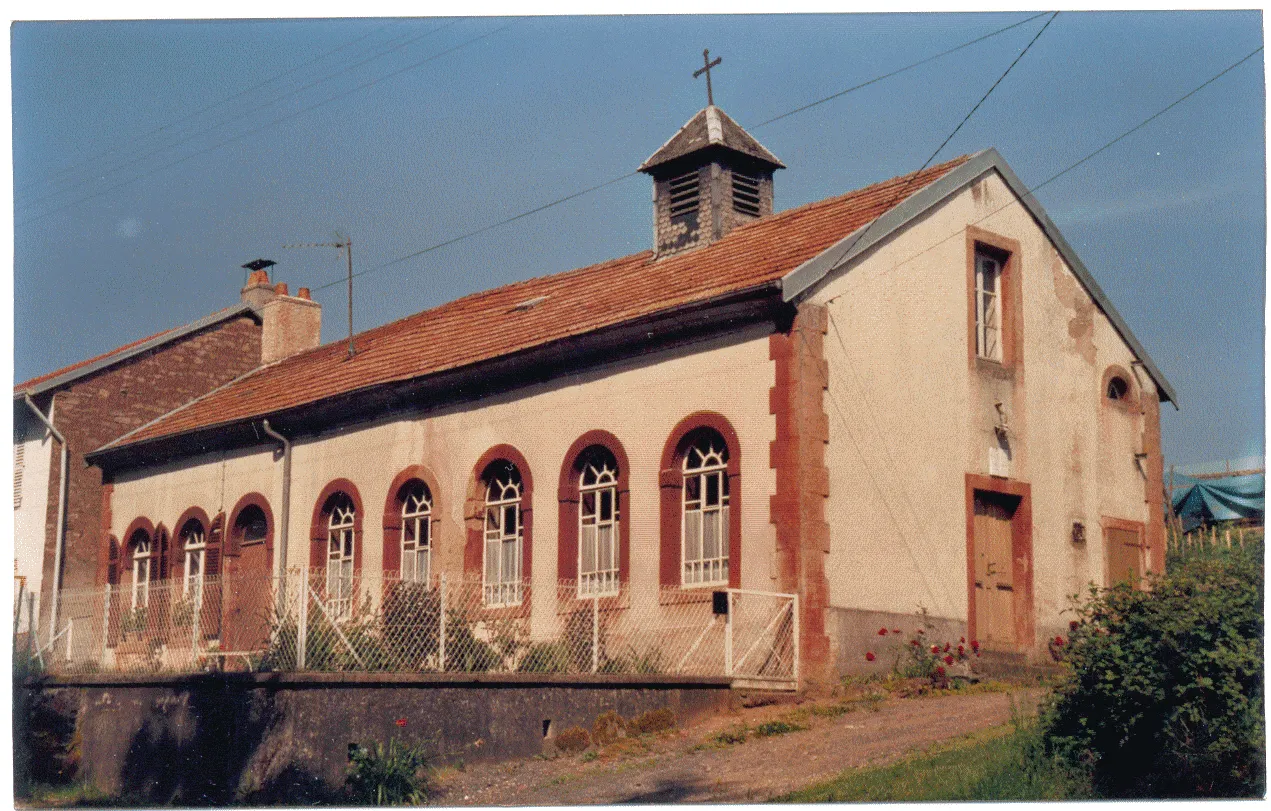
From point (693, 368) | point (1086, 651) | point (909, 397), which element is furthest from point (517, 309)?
point (1086, 651)

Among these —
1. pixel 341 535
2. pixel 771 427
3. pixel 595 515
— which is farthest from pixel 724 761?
pixel 341 535

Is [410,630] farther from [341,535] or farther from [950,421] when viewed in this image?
[341,535]

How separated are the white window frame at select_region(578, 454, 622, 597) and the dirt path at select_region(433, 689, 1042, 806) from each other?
379 centimetres

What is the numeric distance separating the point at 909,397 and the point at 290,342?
15.6 metres

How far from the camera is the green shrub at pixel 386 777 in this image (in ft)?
44.9

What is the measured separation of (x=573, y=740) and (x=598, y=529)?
494 cm

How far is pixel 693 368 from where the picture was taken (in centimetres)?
1884

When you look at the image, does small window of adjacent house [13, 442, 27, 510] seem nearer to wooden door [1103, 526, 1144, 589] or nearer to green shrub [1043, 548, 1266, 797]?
wooden door [1103, 526, 1144, 589]

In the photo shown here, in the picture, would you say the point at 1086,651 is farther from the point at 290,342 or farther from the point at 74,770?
the point at 290,342

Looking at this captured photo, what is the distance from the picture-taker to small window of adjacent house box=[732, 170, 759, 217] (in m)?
22.5

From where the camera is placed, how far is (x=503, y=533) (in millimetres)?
21406

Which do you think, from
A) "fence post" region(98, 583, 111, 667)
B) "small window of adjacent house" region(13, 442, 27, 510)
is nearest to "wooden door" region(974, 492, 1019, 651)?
"fence post" region(98, 583, 111, 667)

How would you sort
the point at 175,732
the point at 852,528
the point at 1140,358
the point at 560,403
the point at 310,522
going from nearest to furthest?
the point at 175,732
the point at 852,528
the point at 560,403
the point at 1140,358
the point at 310,522

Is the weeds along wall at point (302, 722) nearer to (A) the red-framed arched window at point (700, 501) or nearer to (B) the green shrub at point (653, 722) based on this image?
(B) the green shrub at point (653, 722)
